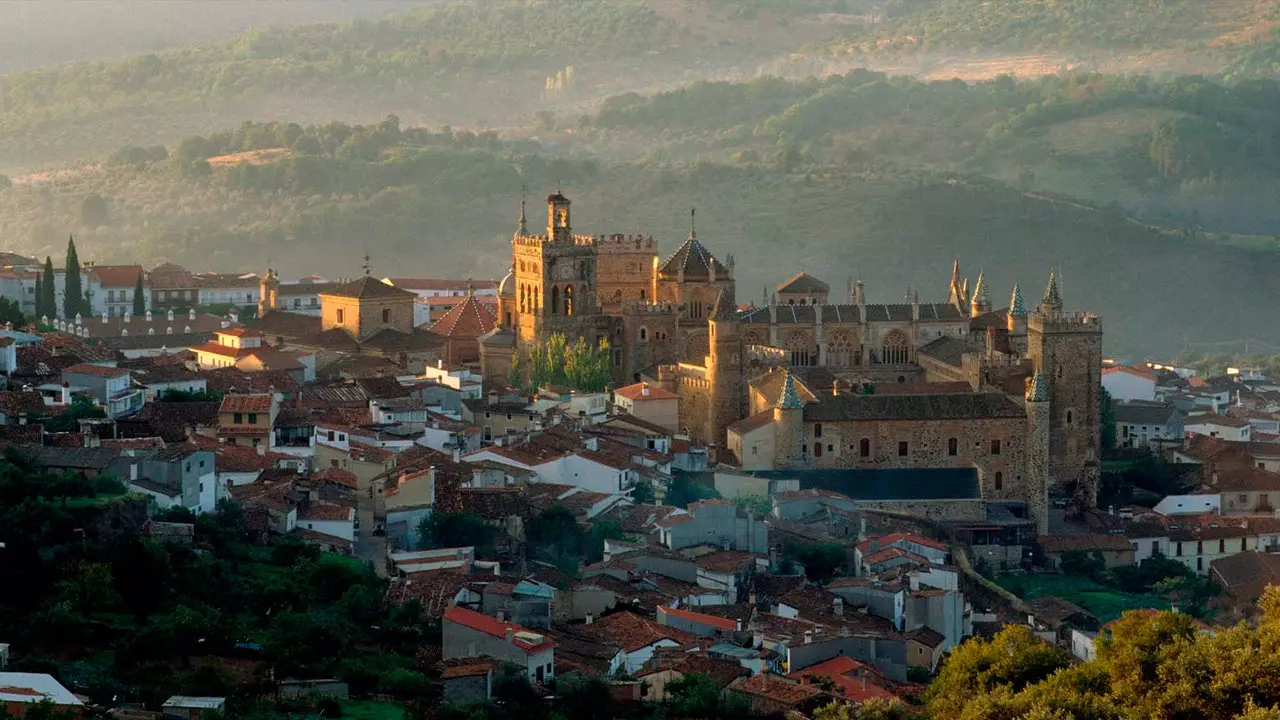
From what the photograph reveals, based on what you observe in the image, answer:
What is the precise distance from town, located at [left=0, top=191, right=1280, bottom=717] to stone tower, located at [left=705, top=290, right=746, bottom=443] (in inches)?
2.7

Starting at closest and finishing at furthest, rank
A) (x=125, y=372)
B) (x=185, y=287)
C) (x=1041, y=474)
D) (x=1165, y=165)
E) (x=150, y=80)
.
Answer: (x=125, y=372) → (x=1041, y=474) → (x=185, y=287) → (x=1165, y=165) → (x=150, y=80)

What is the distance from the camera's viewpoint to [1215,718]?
1076 inches

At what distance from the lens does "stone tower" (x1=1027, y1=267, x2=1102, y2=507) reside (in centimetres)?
4884

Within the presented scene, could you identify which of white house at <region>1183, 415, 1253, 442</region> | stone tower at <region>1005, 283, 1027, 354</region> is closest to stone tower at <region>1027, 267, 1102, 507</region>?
stone tower at <region>1005, 283, 1027, 354</region>

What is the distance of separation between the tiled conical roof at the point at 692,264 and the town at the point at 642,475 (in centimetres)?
9

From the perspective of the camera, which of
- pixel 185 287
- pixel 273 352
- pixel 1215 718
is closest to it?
pixel 1215 718

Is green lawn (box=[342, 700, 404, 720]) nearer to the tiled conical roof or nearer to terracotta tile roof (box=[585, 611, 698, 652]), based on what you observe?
terracotta tile roof (box=[585, 611, 698, 652])

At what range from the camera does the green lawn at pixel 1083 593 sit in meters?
42.4

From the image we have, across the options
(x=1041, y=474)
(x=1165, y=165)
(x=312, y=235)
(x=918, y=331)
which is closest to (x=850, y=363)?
(x=918, y=331)

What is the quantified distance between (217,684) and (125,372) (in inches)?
626

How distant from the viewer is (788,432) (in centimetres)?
4631

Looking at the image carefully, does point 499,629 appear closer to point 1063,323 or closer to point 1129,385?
point 1063,323

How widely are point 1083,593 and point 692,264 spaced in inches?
594

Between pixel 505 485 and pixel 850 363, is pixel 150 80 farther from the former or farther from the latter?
pixel 505 485
